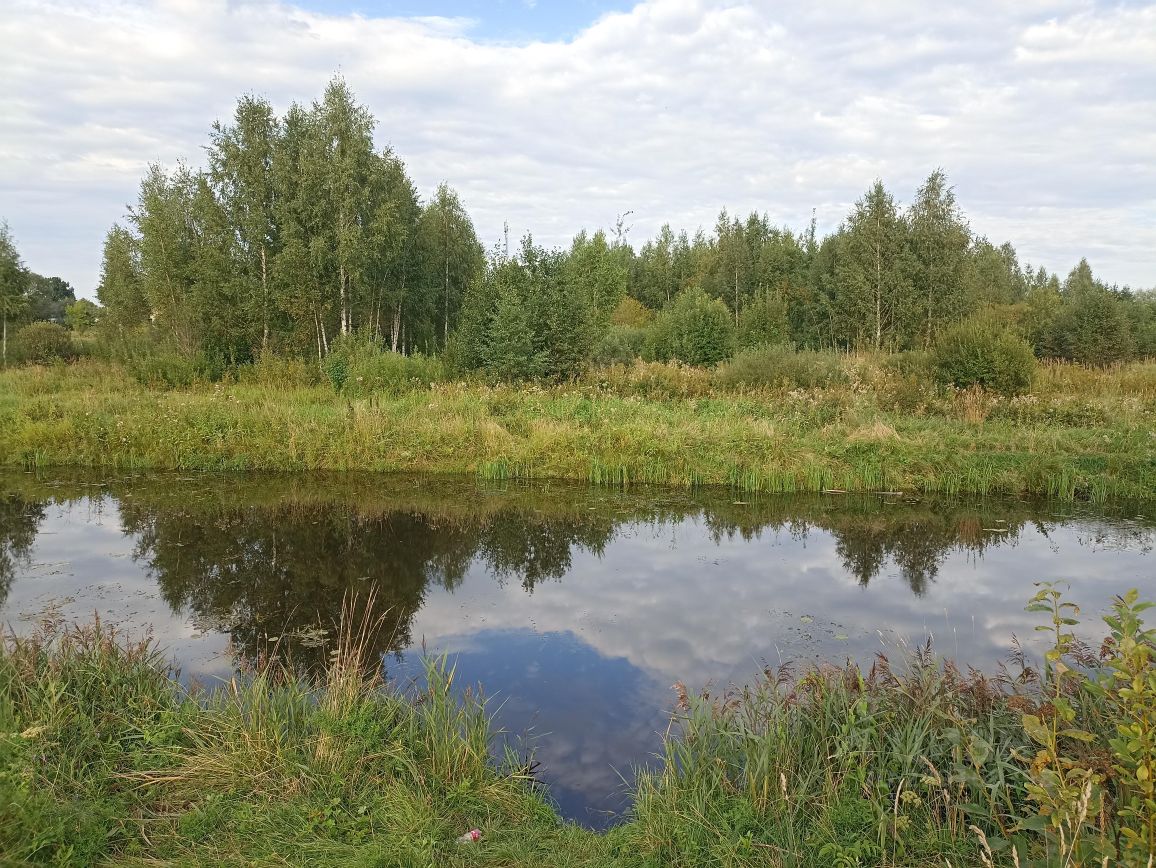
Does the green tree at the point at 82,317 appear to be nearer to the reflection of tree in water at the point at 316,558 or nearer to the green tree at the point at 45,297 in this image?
the green tree at the point at 45,297

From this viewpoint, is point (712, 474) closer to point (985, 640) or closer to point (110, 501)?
point (985, 640)

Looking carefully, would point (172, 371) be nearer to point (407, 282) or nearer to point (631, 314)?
point (407, 282)

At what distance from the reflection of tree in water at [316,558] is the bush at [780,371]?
9361mm

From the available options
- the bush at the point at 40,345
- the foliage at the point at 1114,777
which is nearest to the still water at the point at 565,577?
the foliage at the point at 1114,777

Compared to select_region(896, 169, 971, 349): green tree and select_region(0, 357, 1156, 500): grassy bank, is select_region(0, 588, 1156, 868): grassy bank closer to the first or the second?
select_region(0, 357, 1156, 500): grassy bank

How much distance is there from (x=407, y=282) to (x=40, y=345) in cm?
1485

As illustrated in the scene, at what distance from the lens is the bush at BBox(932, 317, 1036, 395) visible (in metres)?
17.6

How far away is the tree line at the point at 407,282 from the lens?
21031 millimetres

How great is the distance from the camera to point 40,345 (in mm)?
29422

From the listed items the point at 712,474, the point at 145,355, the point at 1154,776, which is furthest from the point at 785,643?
the point at 145,355

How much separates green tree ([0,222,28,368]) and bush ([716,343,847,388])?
30158 millimetres

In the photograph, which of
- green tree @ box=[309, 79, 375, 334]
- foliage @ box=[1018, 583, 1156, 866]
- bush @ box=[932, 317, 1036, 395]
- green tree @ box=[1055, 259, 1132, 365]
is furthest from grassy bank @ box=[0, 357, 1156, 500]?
green tree @ box=[1055, 259, 1132, 365]

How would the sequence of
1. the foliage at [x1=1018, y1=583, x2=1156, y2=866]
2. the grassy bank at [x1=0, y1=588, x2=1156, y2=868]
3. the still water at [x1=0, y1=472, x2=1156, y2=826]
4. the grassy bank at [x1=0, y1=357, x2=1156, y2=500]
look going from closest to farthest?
the foliage at [x1=1018, y1=583, x2=1156, y2=866] → the grassy bank at [x1=0, y1=588, x2=1156, y2=868] → the still water at [x1=0, y1=472, x2=1156, y2=826] → the grassy bank at [x1=0, y1=357, x2=1156, y2=500]

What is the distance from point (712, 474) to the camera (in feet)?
45.4
